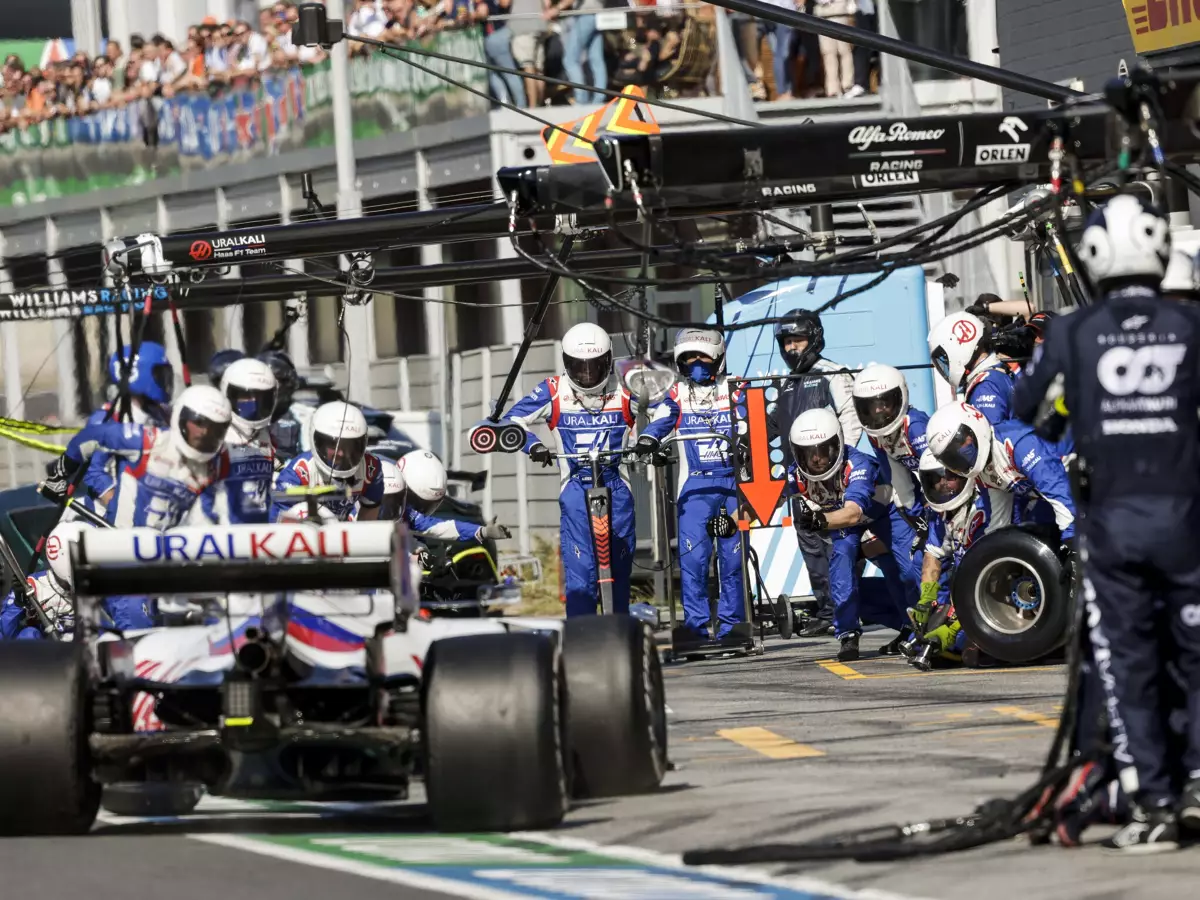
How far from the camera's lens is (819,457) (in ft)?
54.7

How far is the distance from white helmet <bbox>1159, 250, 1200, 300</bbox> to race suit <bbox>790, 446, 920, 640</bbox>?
6.43m

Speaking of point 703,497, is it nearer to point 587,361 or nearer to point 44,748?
point 587,361

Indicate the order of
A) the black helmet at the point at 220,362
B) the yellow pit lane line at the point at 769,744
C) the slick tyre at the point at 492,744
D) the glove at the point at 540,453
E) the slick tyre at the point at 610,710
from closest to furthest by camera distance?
the slick tyre at the point at 492,744 → the slick tyre at the point at 610,710 → the yellow pit lane line at the point at 769,744 → the black helmet at the point at 220,362 → the glove at the point at 540,453

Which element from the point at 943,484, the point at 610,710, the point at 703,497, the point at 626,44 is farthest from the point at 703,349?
the point at 610,710

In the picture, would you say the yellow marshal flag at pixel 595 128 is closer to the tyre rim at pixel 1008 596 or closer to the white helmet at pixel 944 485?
the white helmet at pixel 944 485

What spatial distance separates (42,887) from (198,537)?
1569mm

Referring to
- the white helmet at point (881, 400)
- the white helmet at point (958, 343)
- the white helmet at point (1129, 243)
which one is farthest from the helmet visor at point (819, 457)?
the white helmet at point (1129, 243)

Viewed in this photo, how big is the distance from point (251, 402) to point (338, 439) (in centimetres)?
155

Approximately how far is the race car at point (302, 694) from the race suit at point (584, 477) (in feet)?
24.2

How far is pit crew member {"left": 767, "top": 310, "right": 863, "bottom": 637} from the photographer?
695 inches

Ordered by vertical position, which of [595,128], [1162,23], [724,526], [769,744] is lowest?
[769,744]

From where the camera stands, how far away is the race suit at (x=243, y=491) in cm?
1045

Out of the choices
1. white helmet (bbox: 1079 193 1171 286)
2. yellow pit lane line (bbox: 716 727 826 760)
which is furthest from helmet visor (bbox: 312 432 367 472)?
white helmet (bbox: 1079 193 1171 286)

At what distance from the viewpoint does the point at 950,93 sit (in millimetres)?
26297
